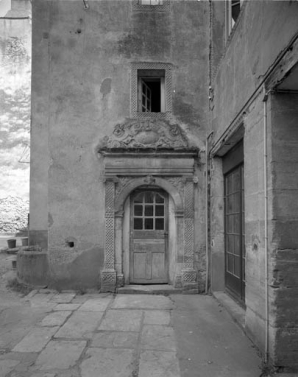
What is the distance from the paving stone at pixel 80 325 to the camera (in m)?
4.30

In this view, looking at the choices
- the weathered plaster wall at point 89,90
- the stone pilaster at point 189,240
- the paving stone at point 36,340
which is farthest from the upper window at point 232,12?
the paving stone at point 36,340

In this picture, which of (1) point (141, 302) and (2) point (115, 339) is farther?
(1) point (141, 302)

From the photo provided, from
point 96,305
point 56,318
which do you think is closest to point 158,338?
point 56,318

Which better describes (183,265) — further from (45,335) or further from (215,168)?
(45,335)

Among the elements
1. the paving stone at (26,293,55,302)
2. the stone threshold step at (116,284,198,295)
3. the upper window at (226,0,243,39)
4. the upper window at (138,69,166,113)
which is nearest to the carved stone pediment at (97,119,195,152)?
the upper window at (138,69,166,113)

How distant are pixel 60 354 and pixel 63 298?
99.1 inches

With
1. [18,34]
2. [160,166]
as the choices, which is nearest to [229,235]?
[160,166]

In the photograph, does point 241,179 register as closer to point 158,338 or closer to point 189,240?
point 189,240

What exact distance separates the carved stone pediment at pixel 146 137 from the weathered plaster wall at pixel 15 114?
1355 cm

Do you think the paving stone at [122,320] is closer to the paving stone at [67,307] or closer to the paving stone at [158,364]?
the paving stone at [67,307]

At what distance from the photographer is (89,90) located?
6891 mm

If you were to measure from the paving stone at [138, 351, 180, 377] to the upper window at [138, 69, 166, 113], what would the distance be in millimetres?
4745

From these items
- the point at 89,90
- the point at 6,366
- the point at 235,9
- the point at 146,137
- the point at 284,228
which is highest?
the point at 235,9

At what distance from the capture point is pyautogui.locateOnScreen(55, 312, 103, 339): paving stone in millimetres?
4305
